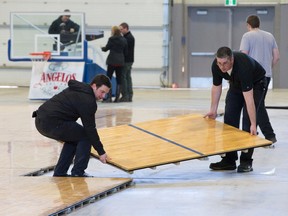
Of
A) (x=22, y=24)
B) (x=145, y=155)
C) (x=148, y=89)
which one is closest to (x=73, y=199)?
(x=145, y=155)

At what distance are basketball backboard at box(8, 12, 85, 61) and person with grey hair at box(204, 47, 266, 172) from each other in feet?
38.5

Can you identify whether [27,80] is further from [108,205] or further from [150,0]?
[108,205]

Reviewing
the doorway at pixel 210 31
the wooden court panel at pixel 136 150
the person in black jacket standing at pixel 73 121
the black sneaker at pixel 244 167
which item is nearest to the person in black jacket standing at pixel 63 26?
the doorway at pixel 210 31

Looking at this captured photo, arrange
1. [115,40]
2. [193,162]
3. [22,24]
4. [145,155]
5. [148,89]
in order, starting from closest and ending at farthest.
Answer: [145,155] < [193,162] < [115,40] < [22,24] < [148,89]

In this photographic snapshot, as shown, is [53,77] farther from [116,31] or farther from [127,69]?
[116,31]

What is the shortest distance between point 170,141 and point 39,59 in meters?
12.5

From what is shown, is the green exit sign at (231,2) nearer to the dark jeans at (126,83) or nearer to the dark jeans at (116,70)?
the dark jeans at (126,83)

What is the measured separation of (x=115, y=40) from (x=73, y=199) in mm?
13121

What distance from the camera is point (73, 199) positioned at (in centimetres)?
785

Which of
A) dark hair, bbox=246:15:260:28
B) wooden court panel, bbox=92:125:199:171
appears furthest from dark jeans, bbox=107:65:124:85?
wooden court panel, bbox=92:125:199:171

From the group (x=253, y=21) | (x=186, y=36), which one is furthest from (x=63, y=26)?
(x=253, y=21)

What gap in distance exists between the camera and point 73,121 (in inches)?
361

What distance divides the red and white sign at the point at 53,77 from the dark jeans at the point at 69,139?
12.1 m

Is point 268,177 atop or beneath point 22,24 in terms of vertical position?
beneath
